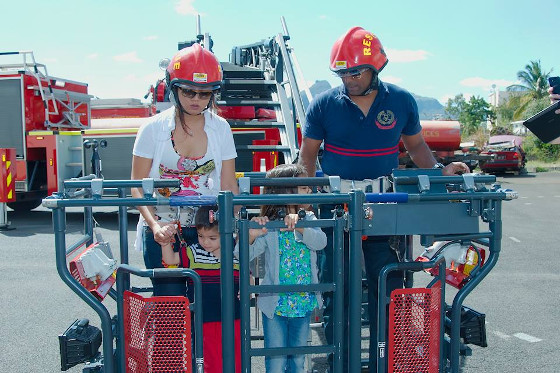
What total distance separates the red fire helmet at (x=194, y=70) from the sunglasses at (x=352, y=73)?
2.64 feet

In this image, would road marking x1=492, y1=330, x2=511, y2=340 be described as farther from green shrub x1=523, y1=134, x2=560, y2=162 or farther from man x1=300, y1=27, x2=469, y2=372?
green shrub x1=523, y1=134, x2=560, y2=162

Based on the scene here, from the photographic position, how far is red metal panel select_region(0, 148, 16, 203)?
1051cm


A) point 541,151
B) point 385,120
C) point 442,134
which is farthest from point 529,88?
point 385,120

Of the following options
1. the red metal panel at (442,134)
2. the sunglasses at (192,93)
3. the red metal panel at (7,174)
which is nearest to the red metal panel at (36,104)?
the red metal panel at (7,174)

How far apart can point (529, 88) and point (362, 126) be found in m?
59.4

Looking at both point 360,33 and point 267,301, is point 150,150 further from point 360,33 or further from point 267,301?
point 360,33

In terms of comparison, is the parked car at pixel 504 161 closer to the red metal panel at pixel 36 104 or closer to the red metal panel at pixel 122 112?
the red metal panel at pixel 122 112

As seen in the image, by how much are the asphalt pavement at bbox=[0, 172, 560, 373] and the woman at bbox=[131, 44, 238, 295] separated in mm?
1556

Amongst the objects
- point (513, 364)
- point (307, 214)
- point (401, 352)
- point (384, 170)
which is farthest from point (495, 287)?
point (307, 214)

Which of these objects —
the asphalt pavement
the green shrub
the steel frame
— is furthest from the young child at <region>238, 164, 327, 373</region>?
the green shrub

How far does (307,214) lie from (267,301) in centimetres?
56

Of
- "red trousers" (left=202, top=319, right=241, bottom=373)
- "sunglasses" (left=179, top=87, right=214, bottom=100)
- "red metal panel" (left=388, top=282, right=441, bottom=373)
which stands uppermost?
"sunglasses" (left=179, top=87, right=214, bottom=100)

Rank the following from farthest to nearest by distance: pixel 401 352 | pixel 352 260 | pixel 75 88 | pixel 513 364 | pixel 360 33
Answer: pixel 75 88 < pixel 513 364 < pixel 360 33 < pixel 401 352 < pixel 352 260

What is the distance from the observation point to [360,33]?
11.7 feet
